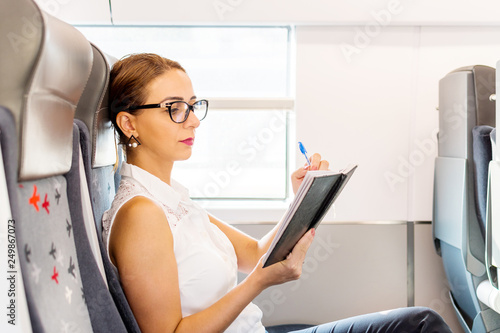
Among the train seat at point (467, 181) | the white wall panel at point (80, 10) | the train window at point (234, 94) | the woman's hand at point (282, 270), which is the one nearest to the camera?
the woman's hand at point (282, 270)

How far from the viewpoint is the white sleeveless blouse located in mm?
1244

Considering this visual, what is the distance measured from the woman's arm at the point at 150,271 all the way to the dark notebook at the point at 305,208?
200mm

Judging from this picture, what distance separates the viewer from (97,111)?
110 centimetres

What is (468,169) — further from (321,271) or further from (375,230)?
(321,271)

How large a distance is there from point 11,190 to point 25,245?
0.09 meters

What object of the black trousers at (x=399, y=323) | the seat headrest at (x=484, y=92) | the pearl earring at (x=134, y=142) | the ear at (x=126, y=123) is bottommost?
the black trousers at (x=399, y=323)

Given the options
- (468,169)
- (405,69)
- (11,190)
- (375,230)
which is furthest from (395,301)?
(11,190)
